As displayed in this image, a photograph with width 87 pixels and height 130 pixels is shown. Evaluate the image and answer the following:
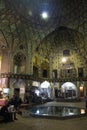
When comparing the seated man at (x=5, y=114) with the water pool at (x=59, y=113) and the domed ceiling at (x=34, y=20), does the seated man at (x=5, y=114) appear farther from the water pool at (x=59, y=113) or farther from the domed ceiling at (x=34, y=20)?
the domed ceiling at (x=34, y=20)

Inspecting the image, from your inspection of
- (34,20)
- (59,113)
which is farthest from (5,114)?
(34,20)

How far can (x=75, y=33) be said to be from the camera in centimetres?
3325

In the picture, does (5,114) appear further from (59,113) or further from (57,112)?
(57,112)

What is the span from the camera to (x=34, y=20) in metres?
27.0

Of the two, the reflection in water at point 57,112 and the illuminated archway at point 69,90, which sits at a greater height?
the illuminated archway at point 69,90

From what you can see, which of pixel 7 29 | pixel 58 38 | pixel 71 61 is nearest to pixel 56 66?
pixel 71 61

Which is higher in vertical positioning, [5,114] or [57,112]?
[5,114]

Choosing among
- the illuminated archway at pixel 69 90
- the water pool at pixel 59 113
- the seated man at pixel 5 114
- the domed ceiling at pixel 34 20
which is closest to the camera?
the seated man at pixel 5 114

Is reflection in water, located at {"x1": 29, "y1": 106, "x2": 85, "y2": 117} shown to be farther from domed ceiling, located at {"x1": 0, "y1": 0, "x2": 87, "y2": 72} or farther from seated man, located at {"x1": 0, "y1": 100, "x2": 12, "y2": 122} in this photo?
domed ceiling, located at {"x1": 0, "y1": 0, "x2": 87, "y2": 72}

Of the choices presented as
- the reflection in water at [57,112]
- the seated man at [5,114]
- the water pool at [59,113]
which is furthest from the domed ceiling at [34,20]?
the seated man at [5,114]

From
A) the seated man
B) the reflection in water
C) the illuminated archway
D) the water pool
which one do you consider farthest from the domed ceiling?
the seated man

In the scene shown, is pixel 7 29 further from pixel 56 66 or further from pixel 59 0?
pixel 56 66

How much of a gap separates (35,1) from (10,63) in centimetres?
979

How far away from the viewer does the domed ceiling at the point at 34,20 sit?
2408cm
